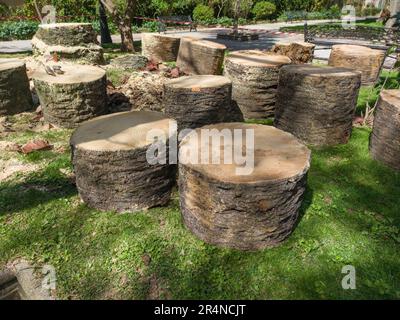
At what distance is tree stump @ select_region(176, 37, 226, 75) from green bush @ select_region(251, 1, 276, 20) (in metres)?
22.1

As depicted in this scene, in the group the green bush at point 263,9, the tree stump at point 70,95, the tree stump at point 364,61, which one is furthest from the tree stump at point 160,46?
the green bush at point 263,9

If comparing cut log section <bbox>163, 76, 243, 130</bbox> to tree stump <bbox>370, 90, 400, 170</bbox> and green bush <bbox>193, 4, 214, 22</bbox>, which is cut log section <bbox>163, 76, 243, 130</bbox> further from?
green bush <bbox>193, 4, 214, 22</bbox>

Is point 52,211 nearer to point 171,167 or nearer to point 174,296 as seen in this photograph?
point 171,167

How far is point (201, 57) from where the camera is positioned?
765 centimetres

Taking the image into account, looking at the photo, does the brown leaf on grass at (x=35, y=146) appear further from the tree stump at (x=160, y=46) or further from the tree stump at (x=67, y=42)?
the tree stump at (x=160, y=46)

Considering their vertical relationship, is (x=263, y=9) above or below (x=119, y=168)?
below

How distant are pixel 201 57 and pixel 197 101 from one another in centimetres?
331

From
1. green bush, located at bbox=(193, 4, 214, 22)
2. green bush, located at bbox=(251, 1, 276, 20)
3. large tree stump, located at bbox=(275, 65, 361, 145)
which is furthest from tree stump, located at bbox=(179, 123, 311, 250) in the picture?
green bush, located at bbox=(251, 1, 276, 20)

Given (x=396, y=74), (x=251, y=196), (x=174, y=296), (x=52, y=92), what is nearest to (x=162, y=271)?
(x=174, y=296)

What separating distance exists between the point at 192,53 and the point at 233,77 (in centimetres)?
Result: 241

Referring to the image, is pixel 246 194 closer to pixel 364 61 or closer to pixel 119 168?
pixel 119 168

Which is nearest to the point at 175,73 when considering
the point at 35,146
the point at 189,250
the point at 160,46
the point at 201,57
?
the point at 201,57

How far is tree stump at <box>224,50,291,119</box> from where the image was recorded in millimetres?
5648

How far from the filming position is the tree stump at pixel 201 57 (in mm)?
7406
